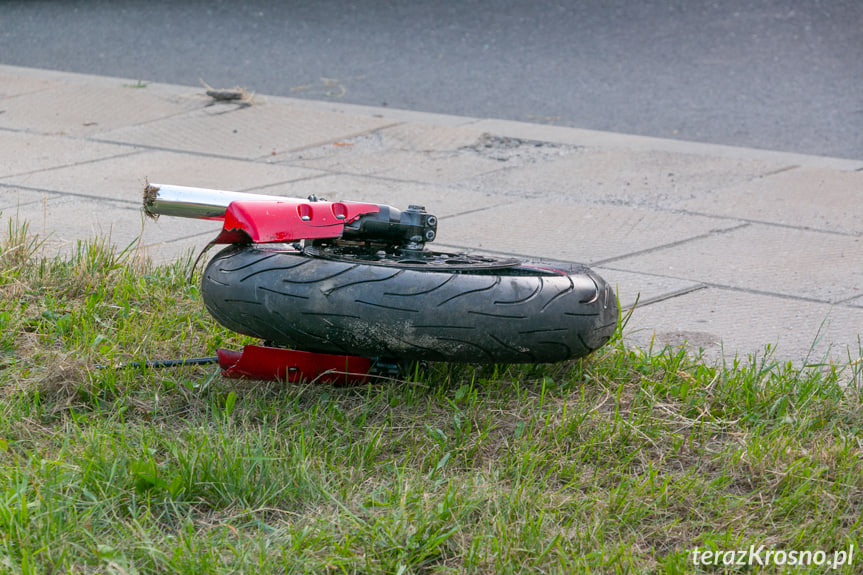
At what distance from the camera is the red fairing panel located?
3105 millimetres

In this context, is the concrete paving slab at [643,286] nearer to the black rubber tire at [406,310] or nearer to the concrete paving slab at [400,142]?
the black rubber tire at [406,310]

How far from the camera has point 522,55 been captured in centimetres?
986

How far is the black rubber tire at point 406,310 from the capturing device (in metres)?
2.91

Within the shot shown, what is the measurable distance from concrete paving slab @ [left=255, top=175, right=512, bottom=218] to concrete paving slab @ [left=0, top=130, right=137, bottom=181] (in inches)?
54.5

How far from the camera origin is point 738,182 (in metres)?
5.86

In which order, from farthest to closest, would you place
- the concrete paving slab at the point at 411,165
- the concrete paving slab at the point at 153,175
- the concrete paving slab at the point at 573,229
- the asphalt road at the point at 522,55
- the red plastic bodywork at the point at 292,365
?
the asphalt road at the point at 522,55 < the concrete paving slab at the point at 411,165 < the concrete paving slab at the point at 153,175 < the concrete paving slab at the point at 573,229 < the red plastic bodywork at the point at 292,365

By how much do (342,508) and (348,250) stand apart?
1.12 m

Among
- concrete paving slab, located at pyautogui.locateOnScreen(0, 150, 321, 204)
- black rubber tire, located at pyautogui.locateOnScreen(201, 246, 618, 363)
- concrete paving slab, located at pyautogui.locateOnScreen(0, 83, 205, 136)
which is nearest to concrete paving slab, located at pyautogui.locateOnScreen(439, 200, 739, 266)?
concrete paving slab, located at pyautogui.locateOnScreen(0, 150, 321, 204)

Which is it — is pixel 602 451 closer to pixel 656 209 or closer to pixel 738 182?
pixel 656 209

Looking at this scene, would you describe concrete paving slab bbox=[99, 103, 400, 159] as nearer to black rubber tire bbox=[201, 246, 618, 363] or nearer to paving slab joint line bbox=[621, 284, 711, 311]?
paving slab joint line bbox=[621, 284, 711, 311]

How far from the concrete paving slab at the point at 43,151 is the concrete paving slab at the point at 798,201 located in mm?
3504

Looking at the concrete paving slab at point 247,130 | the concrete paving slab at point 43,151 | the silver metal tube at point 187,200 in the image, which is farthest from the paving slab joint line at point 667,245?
the concrete paving slab at point 43,151

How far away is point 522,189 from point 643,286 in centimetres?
165

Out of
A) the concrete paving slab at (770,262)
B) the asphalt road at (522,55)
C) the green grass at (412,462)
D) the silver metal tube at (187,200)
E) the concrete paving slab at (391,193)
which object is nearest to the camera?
the green grass at (412,462)
